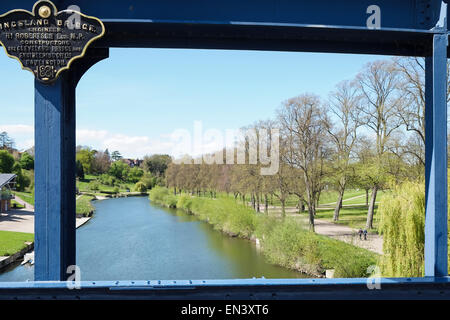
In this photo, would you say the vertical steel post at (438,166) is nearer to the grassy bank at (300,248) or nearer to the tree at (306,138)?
the grassy bank at (300,248)

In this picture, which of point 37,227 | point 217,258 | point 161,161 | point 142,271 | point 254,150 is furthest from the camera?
point 161,161

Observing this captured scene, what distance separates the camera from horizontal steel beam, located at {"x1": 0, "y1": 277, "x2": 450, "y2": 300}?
122 inches

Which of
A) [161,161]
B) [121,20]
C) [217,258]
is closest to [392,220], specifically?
[121,20]

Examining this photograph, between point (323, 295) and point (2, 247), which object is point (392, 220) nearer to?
point (323, 295)

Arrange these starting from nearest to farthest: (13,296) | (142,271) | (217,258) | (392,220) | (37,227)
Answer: (13,296) → (37,227) → (392,220) → (142,271) → (217,258)

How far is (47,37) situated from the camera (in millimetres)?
3355

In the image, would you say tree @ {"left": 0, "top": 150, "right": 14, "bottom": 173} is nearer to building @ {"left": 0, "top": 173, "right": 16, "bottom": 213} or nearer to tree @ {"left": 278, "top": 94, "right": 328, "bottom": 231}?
building @ {"left": 0, "top": 173, "right": 16, "bottom": 213}

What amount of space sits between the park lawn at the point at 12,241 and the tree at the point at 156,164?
43.2 meters

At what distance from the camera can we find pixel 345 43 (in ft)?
13.5

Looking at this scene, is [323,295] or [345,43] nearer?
[323,295]

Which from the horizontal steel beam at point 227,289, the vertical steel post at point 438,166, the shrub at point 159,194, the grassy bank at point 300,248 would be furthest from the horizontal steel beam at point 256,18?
the shrub at point 159,194

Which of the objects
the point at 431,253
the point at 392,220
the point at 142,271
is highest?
the point at 431,253

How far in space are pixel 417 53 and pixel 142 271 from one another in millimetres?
16738
